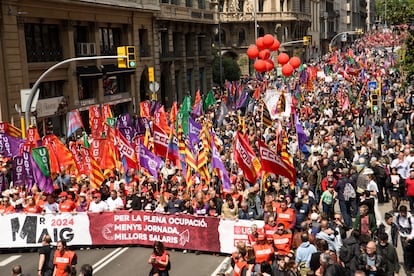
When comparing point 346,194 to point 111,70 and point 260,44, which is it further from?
point 111,70

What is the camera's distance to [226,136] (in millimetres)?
24109

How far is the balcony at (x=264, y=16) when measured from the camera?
74.9 meters

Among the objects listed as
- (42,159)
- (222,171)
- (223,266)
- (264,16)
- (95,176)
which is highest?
(264,16)

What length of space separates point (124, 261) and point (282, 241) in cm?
414

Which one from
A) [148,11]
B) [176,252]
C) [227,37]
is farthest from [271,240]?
[227,37]

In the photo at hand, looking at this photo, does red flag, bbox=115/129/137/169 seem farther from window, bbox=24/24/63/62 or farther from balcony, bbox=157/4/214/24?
balcony, bbox=157/4/214/24

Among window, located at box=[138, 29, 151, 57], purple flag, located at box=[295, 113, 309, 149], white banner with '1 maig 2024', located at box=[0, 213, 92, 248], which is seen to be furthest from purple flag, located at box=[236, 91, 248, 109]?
white banner with '1 maig 2024', located at box=[0, 213, 92, 248]

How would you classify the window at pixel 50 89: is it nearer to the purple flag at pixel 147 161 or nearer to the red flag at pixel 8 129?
the red flag at pixel 8 129

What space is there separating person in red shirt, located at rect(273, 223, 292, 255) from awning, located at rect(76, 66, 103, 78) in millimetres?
22799

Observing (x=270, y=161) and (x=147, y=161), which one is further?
(x=147, y=161)

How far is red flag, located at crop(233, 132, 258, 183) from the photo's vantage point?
14.9 meters

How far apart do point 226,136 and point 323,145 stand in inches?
214

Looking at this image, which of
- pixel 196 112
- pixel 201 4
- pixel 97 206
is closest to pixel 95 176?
pixel 97 206

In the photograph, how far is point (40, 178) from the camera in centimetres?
1630
